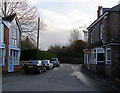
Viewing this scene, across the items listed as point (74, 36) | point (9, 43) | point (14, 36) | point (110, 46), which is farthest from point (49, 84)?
point (74, 36)

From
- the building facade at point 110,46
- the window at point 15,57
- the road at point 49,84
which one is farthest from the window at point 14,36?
the building facade at point 110,46

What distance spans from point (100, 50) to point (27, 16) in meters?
20.5

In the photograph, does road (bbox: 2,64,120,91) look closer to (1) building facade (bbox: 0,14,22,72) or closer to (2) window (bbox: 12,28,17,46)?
(1) building facade (bbox: 0,14,22,72)

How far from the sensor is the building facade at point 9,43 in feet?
61.0

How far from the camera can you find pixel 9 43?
19609 mm

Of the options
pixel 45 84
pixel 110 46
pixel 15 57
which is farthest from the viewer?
pixel 15 57

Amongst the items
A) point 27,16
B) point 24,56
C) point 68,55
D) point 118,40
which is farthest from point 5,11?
point 68,55

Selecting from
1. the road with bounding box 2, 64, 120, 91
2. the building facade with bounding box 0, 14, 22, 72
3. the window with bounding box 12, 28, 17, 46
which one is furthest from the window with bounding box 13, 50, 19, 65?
the road with bounding box 2, 64, 120, 91

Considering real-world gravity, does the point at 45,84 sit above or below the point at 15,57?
below

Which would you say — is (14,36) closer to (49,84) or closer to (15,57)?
(15,57)

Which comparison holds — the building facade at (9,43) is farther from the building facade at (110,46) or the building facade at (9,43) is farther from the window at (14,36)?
the building facade at (110,46)

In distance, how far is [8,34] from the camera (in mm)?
19422

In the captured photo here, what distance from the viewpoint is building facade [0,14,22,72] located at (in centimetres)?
1858

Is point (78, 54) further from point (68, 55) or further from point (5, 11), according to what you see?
point (5, 11)
